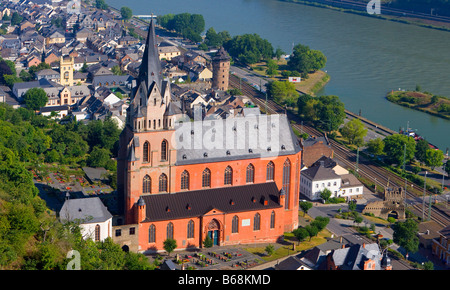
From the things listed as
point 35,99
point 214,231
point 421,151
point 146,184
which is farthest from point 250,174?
point 35,99

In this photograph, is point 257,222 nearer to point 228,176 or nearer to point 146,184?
point 228,176

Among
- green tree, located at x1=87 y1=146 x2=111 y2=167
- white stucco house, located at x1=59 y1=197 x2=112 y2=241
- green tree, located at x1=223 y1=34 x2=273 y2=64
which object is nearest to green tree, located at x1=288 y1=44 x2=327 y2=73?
green tree, located at x1=223 y1=34 x2=273 y2=64

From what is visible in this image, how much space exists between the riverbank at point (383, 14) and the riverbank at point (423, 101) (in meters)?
54.2

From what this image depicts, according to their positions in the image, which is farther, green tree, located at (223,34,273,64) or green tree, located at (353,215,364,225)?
green tree, located at (223,34,273,64)

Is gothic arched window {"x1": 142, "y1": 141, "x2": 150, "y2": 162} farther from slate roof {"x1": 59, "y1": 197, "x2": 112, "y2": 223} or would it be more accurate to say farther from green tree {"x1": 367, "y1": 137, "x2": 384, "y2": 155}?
green tree {"x1": 367, "y1": 137, "x2": 384, "y2": 155}

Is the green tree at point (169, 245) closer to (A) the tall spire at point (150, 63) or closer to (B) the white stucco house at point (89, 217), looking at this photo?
(B) the white stucco house at point (89, 217)

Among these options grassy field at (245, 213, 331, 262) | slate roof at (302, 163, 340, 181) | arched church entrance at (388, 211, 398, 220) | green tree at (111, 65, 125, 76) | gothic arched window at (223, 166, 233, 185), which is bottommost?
arched church entrance at (388, 211, 398, 220)

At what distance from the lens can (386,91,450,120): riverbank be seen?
10106 cm

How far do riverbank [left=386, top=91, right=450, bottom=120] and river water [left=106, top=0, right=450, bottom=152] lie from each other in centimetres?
128

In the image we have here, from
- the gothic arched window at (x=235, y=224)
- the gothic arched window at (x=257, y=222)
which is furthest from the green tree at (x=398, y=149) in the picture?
the gothic arched window at (x=235, y=224)

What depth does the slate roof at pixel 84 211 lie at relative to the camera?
49.2 meters

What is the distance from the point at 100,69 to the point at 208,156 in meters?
61.8

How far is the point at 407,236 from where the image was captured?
55844 mm

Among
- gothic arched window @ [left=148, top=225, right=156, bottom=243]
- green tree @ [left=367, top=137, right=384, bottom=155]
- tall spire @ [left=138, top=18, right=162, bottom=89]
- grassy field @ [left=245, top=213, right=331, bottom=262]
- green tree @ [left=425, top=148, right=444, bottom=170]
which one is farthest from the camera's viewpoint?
green tree @ [left=367, top=137, right=384, bottom=155]
